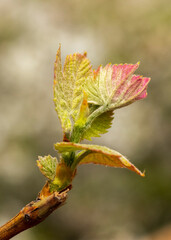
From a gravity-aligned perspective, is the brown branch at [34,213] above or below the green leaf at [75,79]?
below

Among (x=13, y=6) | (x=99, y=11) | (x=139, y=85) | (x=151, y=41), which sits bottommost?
(x=139, y=85)

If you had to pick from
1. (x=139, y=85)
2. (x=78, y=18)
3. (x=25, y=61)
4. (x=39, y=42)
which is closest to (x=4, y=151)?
(x=25, y=61)

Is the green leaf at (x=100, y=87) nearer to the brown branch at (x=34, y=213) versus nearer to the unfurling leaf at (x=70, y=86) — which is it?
the unfurling leaf at (x=70, y=86)

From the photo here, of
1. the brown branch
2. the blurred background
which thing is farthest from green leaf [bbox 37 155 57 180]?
the blurred background

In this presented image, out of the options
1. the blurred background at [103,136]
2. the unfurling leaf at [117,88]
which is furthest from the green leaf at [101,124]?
the blurred background at [103,136]

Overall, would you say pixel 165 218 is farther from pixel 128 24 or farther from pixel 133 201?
pixel 128 24

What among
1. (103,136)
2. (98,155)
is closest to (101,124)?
(98,155)
